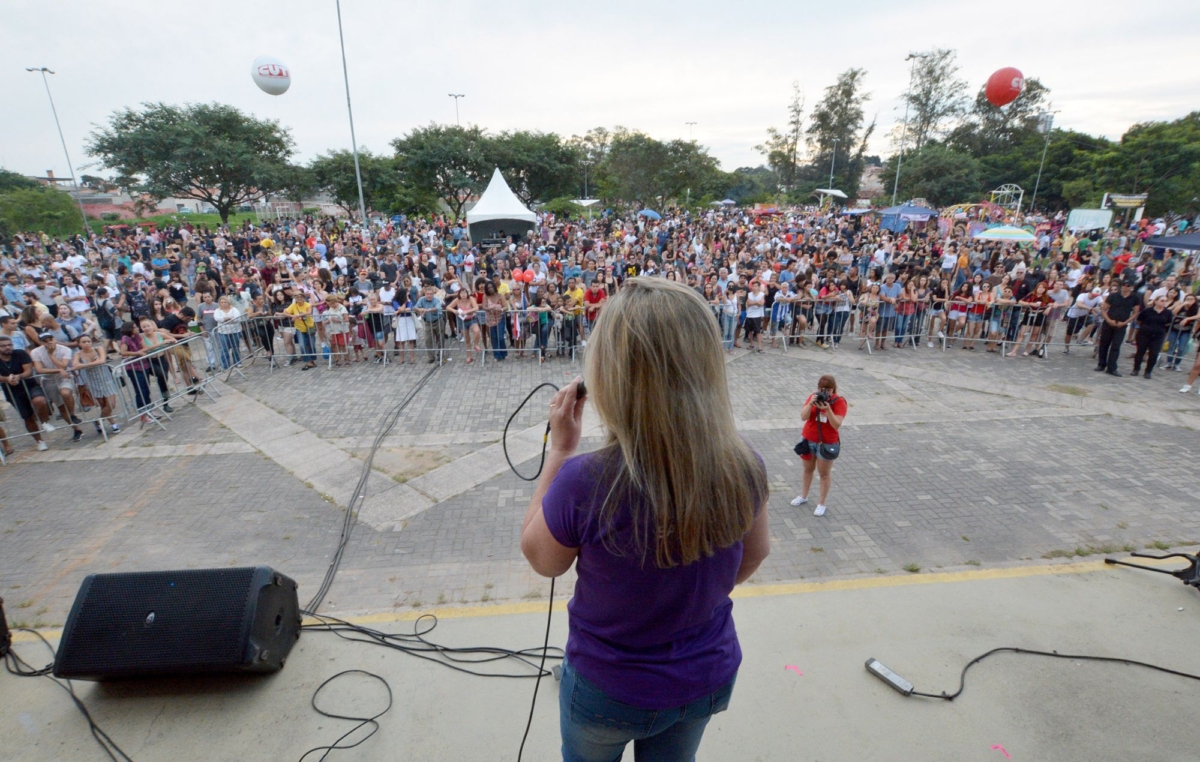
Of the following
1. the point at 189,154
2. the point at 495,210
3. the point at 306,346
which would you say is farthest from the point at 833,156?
the point at 306,346

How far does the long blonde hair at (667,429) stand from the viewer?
131cm

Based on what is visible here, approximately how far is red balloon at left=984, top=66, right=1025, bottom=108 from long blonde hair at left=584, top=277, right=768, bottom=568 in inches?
880

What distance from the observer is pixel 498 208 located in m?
23.8

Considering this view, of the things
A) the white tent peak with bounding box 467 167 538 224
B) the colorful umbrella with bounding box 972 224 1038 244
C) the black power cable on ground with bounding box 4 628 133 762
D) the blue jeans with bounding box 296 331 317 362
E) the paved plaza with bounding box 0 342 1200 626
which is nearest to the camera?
the black power cable on ground with bounding box 4 628 133 762

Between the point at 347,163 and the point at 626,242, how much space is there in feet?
91.6

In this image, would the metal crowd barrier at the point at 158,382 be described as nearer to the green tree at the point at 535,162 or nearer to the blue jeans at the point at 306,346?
the blue jeans at the point at 306,346

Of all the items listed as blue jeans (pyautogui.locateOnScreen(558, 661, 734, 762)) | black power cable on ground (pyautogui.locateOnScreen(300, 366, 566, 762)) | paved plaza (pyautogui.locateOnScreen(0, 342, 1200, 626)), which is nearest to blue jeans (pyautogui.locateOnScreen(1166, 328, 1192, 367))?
paved plaza (pyautogui.locateOnScreen(0, 342, 1200, 626))

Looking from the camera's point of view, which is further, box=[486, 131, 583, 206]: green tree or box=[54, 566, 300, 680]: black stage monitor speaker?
box=[486, 131, 583, 206]: green tree

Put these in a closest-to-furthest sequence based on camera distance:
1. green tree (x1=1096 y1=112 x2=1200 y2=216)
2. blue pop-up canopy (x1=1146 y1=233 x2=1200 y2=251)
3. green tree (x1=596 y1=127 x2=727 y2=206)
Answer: blue pop-up canopy (x1=1146 y1=233 x2=1200 y2=251) < green tree (x1=1096 y1=112 x2=1200 y2=216) < green tree (x1=596 y1=127 x2=727 y2=206)

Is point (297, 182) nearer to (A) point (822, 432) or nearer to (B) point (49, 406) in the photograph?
(B) point (49, 406)

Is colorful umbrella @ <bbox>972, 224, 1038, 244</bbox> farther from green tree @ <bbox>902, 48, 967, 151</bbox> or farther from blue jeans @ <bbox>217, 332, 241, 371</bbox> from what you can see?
green tree @ <bbox>902, 48, 967, 151</bbox>

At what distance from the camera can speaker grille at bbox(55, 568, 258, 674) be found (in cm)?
307

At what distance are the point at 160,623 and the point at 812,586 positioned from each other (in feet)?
14.1

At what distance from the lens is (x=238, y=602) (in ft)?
10.4
